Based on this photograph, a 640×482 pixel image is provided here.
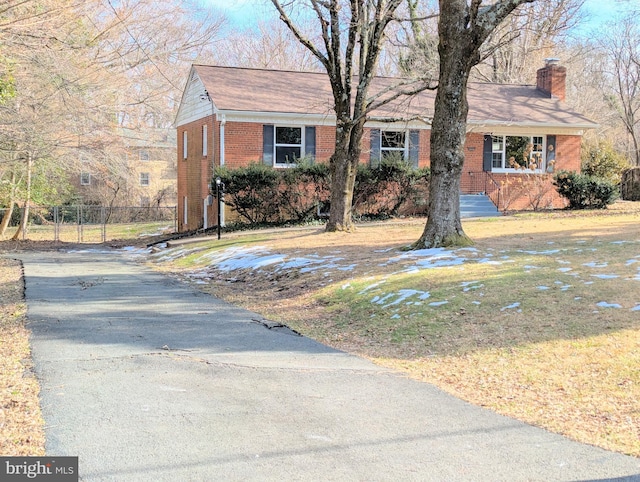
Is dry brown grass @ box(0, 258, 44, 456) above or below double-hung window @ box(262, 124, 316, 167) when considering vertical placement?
below

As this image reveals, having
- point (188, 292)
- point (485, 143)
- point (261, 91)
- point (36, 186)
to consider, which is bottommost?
point (188, 292)

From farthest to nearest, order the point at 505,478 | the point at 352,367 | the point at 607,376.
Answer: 1. the point at 352,367
2. the point at 607,376
3. the point at 505,478

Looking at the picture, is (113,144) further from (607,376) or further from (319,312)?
(607,376)

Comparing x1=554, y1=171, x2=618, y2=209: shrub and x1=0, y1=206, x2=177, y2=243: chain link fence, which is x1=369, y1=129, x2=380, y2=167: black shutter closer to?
x1=554, y1=171, x2=618, y2=209: shrub

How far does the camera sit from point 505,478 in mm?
4020

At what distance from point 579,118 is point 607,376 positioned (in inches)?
929

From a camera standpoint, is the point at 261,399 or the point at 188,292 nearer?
the point at 261,399

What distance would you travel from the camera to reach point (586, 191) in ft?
79.3

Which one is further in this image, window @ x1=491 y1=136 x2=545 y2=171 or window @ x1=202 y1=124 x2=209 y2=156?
window @ x1=491 y1=136 x2=545 y2=171

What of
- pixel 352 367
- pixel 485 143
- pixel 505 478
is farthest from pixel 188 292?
pixel 485 143

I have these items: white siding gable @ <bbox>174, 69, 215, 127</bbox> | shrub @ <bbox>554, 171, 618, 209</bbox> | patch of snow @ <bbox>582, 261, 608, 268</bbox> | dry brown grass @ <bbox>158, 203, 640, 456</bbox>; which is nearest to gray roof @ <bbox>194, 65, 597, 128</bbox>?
white siding gable @ <bbox>174, 69, 215, 127</bbox>

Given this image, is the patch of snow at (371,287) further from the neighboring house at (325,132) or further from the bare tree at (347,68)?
the neighboring house at (325,132)

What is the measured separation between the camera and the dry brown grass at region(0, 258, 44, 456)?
4348 millimetres

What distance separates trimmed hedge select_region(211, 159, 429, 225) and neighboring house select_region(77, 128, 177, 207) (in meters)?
15.4
